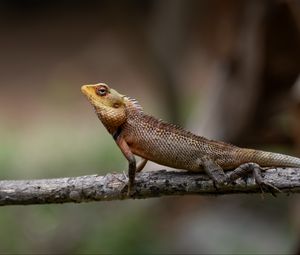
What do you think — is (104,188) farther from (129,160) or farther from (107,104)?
(107,104)

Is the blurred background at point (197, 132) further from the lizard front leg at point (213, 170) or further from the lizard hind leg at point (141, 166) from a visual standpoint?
the lizard front leg at point (213, 170)

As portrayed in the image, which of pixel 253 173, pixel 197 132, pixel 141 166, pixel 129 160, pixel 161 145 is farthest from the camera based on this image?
pixel 197 132

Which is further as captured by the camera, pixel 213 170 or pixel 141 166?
pixel 141 166

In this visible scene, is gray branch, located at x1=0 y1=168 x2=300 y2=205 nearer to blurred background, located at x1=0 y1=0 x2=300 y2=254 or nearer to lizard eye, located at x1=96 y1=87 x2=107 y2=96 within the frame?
lizard eye, located at x1=96 y1=87 x2=107 y2=96

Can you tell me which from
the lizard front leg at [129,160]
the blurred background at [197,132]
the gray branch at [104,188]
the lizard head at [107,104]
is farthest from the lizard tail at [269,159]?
the blurred background at [197,132]

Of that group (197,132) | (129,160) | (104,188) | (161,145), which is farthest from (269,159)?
(197,132)

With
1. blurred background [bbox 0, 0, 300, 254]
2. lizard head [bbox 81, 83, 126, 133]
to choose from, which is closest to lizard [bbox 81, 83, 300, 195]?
lizard head [bbox 81, 83, 126, 133]
